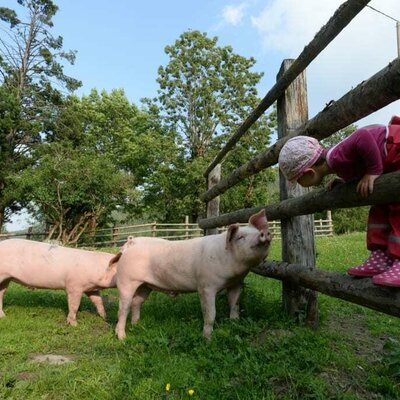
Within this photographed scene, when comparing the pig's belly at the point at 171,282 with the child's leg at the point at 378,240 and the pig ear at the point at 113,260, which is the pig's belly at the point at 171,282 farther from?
the child's leg at the point at 378,240

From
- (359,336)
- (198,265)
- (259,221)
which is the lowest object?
(359,336)

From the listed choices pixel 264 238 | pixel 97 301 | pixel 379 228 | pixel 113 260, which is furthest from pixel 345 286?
pixel 97 301

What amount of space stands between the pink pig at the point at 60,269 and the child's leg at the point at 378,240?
384 centimetres

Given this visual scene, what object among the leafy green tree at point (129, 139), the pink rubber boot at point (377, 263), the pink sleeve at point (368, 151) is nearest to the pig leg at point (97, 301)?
the pink rubber boot at point (377, 263)

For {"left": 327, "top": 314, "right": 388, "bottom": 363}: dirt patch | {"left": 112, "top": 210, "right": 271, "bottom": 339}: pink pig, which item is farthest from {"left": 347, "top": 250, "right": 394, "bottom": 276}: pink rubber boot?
{"left": 112, "top": 210, "right": 271, "bottom": 339}: pink pig

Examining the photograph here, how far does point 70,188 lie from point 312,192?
21.1m

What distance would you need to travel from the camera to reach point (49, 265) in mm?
5715

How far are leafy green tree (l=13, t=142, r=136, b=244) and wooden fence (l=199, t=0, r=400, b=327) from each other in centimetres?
1877

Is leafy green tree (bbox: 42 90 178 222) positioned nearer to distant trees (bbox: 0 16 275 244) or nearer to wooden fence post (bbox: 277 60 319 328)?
distant trees (bbox: 0 16 275 244)

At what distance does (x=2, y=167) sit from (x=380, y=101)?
84.3ft

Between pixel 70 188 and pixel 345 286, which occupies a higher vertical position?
pixel 70 188

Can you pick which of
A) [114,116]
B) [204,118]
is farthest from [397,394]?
[114,116]

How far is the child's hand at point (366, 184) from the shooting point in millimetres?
2225

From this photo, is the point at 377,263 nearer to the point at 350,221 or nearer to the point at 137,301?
the point at 137,301
